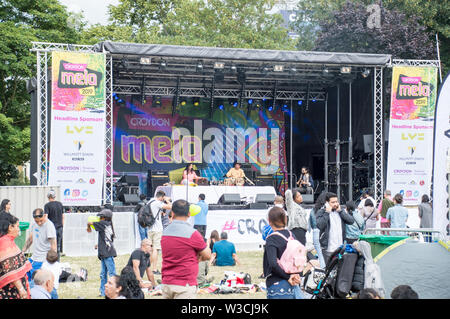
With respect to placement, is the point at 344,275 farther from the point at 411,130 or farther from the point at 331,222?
the point at 411,130

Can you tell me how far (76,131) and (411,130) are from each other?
31.4 feet

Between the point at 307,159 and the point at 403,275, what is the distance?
18.1 m

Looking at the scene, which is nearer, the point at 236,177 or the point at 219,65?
the point at 219,65

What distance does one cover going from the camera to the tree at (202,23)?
35.5 metres

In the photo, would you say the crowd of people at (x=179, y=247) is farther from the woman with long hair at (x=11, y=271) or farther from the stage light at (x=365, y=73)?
the stage light at (x=365, y=73)

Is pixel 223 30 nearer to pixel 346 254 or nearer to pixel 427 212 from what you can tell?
pixel 427 212

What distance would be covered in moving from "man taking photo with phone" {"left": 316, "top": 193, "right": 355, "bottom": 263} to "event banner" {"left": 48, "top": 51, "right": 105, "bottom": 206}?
29.2 ft

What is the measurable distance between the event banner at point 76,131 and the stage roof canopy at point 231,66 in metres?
1.03

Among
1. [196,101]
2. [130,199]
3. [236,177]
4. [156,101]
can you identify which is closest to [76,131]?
[130,199]

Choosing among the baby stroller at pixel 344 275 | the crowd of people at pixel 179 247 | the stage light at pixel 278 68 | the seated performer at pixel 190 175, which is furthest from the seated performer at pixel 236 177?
the baby stroller at pixel 344 275

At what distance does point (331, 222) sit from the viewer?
896cm

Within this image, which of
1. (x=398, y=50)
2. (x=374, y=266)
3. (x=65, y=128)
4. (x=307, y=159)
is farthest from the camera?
(x=398, y=50)

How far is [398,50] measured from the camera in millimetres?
27984
